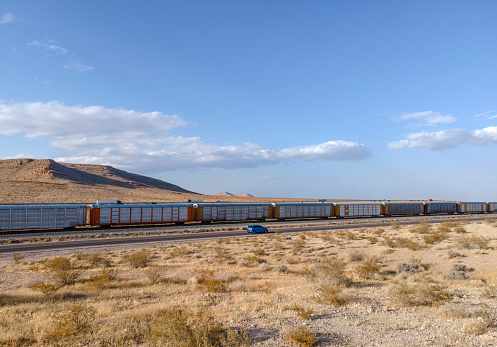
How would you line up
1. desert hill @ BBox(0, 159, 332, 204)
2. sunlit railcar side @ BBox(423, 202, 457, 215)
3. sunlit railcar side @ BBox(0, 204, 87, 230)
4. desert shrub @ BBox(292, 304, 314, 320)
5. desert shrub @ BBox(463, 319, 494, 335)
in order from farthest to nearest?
1. desert hill @ BBox(0, 159, 332, 204)
2. sunlit railcar side @ BBox(423, 202, 457, 215)
3. sunlit railcar side @ BBox(0, 204, 87, 230)
4. desert shrub @ BBox(292, 304, 314, 320)
5. desert shrub @ BBox(463, 319, 494, 335)

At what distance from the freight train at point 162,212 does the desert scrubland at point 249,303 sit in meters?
20.2

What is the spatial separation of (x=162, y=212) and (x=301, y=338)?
143ft

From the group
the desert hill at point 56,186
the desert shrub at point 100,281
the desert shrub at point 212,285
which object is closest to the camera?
the desert shrub at point 212,285

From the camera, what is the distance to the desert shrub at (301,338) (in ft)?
26.3

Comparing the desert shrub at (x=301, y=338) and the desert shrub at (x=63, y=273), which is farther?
the desert shrub at (x=63, y=273)

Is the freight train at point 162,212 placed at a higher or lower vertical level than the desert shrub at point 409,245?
higher

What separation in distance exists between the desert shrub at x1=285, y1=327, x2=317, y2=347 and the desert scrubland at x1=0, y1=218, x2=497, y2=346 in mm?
24

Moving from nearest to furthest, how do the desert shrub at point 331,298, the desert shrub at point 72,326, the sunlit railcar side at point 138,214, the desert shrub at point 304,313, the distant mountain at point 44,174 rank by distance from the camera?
the desert shrub at point 72,326, the desert shrub at point 304,313, the desert shrub at point 331,298, the sunlit railcar side at point 138,214, the distant mountain at point 44,174

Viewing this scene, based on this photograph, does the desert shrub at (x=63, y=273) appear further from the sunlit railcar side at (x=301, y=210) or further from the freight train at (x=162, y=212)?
the sunlit railcar side at (x=301, y=210)

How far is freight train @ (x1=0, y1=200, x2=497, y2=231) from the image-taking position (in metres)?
39.5

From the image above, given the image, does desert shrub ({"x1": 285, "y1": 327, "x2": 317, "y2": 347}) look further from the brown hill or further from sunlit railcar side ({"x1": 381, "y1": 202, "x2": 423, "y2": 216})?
the brown hill

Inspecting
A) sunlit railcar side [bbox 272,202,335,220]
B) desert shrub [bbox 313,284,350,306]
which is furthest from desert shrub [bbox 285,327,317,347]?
sunlit railcar side [bbox 272,202,335,220]

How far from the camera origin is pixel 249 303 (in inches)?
466

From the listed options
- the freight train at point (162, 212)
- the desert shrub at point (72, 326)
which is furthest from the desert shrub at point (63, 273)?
the freight train at point (162, 212)
